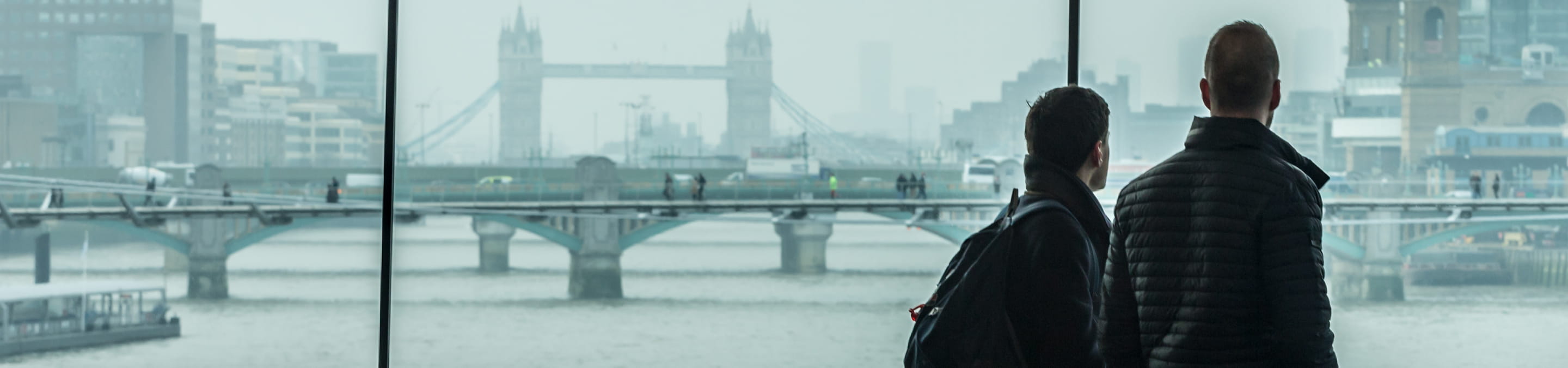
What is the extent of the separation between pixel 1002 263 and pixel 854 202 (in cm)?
2830

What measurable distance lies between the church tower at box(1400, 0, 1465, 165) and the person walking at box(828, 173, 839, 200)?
1551 centimetres

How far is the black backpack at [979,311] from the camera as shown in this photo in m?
0.86

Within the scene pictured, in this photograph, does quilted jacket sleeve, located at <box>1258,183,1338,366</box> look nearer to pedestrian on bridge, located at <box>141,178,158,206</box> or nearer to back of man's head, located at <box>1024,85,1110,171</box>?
back of man's head, located at <box>1024,85,1110,171</box>

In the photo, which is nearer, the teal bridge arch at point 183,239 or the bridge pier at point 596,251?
the bridge pier at point 596,251

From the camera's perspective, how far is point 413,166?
116ft

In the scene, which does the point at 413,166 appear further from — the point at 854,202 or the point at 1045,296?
the point at 1045,296

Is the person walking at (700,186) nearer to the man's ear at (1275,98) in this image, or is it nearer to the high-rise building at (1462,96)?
the high-rise building at (1462,96)

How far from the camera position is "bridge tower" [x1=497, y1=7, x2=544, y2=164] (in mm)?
34219

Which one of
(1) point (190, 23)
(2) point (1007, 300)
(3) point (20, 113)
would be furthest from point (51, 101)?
(2) point (1007, 300)

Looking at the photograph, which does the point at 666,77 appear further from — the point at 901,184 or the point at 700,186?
the point at 901,184

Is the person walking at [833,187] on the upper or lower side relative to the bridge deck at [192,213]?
upper

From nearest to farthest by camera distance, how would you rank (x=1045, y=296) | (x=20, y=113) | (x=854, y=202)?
(x=1045, y=296)
(x=854, y=202)
(x=20, y=113)

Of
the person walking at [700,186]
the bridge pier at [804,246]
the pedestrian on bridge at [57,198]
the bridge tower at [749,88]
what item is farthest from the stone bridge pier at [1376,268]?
the pedestrian on bridge at [57,198]

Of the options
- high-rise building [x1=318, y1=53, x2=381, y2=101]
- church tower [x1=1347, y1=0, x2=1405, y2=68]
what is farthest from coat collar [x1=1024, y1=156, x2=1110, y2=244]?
church tower [x1=1347, y1=0, x2=1405, y2=68]
